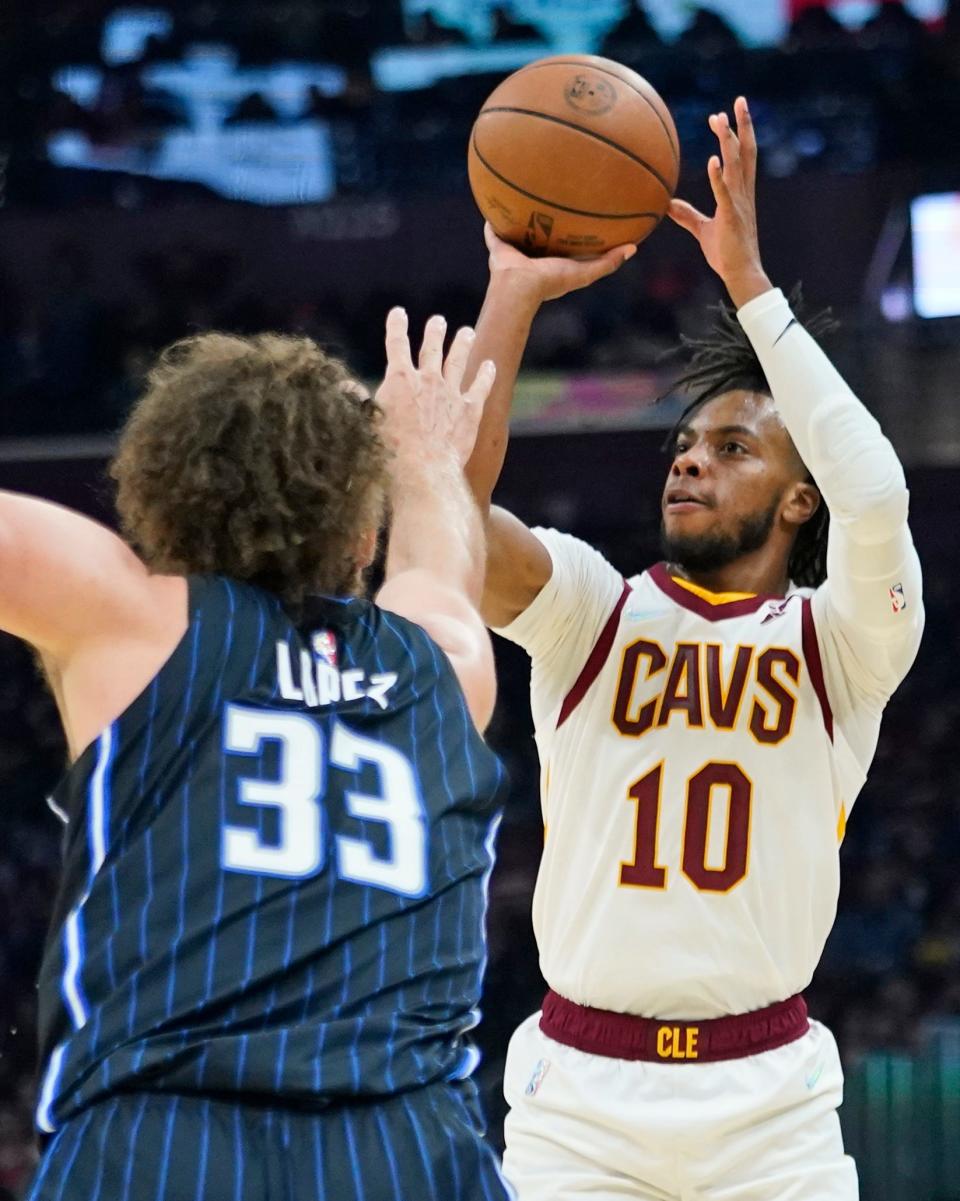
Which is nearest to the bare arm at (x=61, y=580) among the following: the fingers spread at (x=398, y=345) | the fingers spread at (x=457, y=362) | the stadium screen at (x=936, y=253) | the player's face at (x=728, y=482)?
the fingers spread at (x=398, y=345)

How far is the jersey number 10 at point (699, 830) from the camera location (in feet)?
13.1

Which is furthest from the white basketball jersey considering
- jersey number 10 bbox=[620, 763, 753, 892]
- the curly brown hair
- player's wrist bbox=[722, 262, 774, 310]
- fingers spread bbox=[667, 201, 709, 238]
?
the curly brown hair

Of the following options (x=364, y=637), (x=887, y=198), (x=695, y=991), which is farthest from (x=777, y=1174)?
(x=887, y=198)

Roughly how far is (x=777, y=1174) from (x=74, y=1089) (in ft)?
6.74

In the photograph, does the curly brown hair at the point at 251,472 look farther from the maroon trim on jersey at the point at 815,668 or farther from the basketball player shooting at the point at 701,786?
the maroon trim on jersey at the point at 815,668

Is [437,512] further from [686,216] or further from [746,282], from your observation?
[686,216]

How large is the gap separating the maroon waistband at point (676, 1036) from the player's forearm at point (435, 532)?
4.64 feet

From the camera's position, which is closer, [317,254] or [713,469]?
[713,469]

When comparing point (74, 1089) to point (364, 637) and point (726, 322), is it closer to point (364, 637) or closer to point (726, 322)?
point (364, 637)

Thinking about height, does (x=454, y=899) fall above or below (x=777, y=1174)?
above

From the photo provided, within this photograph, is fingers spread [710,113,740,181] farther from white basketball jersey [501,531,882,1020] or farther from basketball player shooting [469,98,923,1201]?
white basketball jersey [501,531,882,1020]

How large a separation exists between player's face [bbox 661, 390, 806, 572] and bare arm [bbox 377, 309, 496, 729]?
1.21 m

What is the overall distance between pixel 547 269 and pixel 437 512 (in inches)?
54.3

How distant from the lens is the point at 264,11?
17.3 meters
